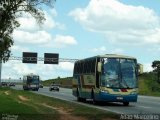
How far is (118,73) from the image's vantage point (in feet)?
121

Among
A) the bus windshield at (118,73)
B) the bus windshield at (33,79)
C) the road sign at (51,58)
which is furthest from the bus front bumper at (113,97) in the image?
the road sign at (51,58)

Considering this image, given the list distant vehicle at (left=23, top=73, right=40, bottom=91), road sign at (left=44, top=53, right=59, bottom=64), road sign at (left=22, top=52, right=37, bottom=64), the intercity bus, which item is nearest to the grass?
road sign at (left=44, top=53, right=59, bottom=64)

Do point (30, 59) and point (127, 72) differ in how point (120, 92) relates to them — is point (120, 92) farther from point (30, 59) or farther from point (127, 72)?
point (30, 59)

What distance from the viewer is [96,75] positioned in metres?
37.2

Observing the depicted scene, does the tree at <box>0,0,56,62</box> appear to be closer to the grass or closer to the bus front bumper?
the bus front bumper

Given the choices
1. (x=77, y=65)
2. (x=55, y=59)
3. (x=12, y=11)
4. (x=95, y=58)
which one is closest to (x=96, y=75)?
(x=95, y=58)

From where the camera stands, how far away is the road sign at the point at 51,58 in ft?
361

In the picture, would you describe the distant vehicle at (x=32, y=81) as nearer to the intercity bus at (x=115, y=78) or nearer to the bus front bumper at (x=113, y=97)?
the intercity bus at (x=115, y=78)

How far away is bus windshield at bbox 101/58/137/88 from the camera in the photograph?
36688 mm

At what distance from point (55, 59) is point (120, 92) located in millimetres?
73340

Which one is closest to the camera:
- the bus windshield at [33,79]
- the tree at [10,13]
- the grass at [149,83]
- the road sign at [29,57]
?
the tree at [10,13]

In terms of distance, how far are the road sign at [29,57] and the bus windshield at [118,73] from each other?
242 feet

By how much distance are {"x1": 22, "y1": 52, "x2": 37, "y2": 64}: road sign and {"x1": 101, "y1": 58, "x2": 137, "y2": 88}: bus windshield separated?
7374 cm

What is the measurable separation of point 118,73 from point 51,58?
73820 mm
